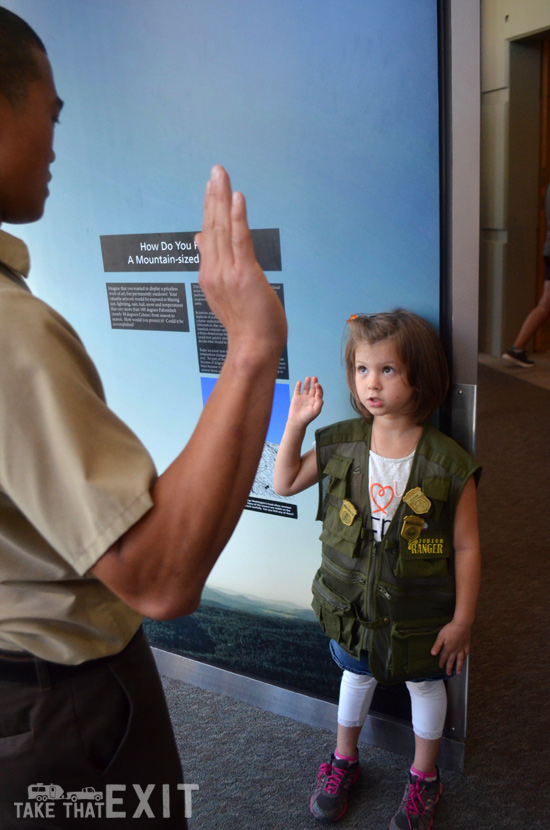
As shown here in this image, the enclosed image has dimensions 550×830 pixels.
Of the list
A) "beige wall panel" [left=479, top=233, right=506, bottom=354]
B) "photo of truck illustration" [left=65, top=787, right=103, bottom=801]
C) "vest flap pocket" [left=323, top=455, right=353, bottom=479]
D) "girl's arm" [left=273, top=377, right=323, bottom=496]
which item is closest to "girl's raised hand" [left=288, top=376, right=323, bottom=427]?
"girl's arm" [left=273, top=377, right=323, bottom=496]

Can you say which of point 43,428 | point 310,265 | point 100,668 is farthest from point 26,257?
point 310,265

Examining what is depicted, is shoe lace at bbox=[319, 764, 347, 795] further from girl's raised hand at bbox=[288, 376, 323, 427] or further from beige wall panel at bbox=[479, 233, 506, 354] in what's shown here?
beige wall panel at bbox=[479, 233, 506, 354]

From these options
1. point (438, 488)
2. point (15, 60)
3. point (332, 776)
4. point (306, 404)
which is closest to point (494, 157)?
point (306, 404)

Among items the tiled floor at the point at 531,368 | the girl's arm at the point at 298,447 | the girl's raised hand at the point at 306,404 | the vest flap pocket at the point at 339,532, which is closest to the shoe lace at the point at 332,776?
the vest flap pocket at the point at 339,532

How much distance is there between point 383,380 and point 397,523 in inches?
13.7

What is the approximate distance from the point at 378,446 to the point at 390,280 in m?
0.42

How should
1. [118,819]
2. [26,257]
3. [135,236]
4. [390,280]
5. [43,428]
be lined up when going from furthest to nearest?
[135,236], [390,280], [118,819], [26,257], [43,428]

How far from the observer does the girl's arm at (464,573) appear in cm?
163

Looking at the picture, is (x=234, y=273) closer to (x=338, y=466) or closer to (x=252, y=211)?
(x=338, y=466)

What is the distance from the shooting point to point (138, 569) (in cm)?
70

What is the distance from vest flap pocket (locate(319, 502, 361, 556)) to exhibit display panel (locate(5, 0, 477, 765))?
0.76 feet

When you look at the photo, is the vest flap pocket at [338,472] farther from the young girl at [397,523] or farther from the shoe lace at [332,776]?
the shoe lace at [332,776]

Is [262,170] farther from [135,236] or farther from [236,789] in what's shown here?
[236,789]

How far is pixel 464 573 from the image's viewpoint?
164 centimetres
